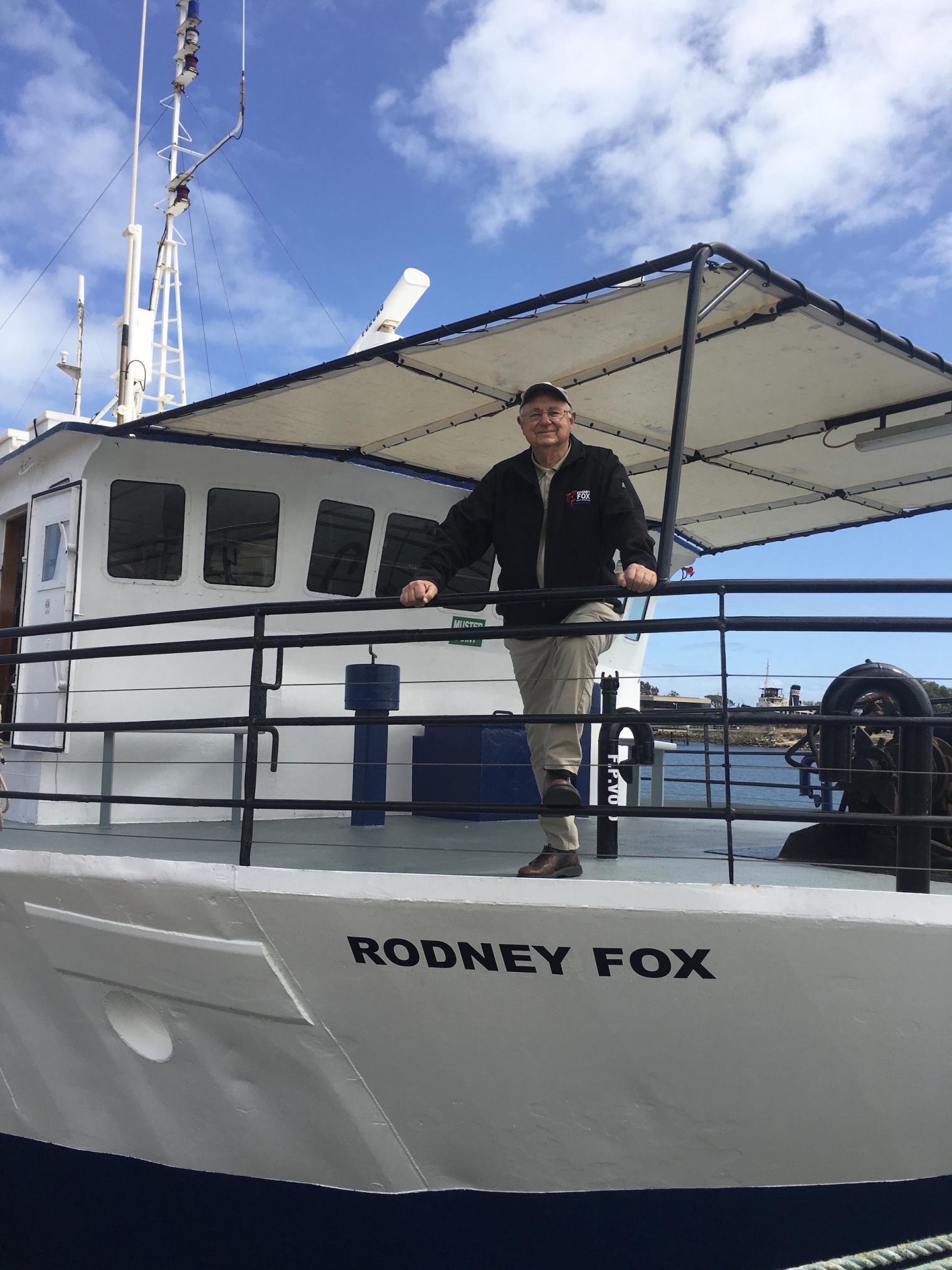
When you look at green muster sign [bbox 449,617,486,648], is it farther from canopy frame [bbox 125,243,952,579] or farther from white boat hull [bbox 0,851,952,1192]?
white boat hull [bbox 0,851,952,1192]

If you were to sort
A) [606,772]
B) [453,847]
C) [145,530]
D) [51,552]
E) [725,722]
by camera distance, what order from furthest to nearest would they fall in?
1. [51,552]
2. [145,530]
3. [453,847]
4. [606,772]
5. [725,722]

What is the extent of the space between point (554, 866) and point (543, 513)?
4.55 feet

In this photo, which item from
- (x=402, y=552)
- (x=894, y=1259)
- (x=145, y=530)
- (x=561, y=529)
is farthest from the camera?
(x=402, y=552)

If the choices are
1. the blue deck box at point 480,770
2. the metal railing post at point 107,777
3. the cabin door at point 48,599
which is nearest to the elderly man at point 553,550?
the blue deck box at point 480,770

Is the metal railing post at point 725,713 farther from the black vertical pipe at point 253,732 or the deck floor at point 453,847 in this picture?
the black vertical pipe at point 253,732

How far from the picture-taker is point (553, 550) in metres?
3.92

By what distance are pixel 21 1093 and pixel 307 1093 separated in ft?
5.30

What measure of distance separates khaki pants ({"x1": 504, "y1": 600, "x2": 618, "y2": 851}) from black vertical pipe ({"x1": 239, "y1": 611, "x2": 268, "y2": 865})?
0.99 meters

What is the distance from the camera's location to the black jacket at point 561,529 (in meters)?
3.87

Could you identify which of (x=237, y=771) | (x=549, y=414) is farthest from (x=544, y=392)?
(x=237, y=771)

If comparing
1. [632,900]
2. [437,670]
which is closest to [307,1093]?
[632,900]

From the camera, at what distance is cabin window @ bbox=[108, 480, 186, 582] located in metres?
6.23

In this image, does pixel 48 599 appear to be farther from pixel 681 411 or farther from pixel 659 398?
pixel 681 411

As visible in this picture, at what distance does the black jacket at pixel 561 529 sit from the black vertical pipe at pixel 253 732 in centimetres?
68
